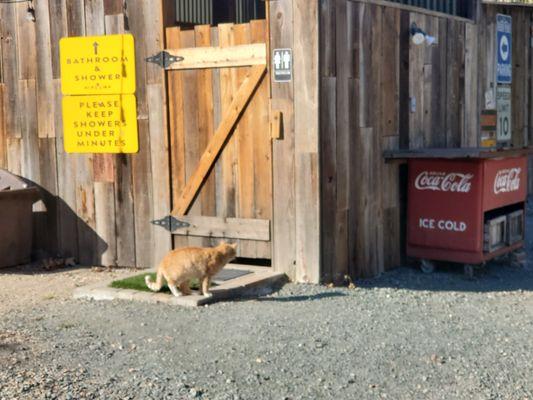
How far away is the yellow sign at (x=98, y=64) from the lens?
9.19 metres

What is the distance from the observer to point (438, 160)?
9047 millimetres

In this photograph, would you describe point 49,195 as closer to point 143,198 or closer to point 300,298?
point 143,198

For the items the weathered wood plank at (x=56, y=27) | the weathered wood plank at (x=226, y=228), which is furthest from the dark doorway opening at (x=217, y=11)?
the weathered wood plank at (x=226, y=228)

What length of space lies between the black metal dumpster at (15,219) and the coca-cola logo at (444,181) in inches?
178

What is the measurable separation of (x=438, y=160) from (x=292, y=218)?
1.92m

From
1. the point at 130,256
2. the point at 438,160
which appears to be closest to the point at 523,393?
the point at 438,160

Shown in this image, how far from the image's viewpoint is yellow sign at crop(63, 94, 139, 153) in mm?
9258

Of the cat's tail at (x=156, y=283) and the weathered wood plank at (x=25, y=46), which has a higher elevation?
the weathered wood plank at (x=25, y=46)

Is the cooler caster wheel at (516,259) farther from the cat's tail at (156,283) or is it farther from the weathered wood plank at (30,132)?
the weathered wood plank at (30,132)

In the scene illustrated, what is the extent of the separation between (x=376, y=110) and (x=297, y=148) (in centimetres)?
127

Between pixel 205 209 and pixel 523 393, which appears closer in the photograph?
pixel 523 393

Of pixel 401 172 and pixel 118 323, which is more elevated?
pixel 401 172

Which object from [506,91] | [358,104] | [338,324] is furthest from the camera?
[506,91]

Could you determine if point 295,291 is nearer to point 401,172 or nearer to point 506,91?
point 401,172
